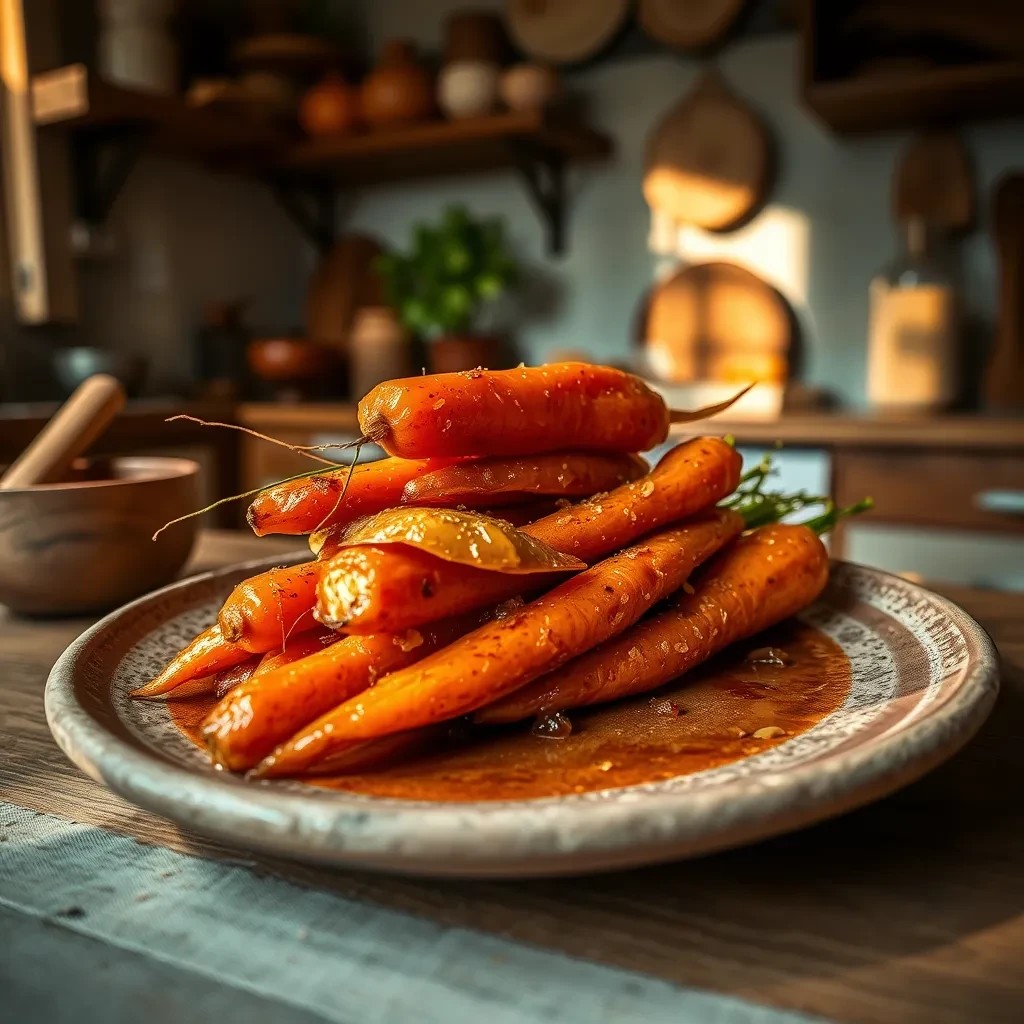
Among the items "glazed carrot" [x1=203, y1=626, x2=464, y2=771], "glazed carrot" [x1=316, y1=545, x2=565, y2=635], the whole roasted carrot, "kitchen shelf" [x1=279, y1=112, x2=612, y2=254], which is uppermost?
"kitchen shelf" [x1=279, y1=112, x2=612, y2=254]

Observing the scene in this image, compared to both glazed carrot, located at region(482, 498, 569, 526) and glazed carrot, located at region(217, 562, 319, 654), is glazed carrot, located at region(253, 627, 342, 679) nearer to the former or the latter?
glazed carrot, located at region(217, 562, 319, 654)

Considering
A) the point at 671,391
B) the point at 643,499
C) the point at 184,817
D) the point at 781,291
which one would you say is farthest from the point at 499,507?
the point at 781,291

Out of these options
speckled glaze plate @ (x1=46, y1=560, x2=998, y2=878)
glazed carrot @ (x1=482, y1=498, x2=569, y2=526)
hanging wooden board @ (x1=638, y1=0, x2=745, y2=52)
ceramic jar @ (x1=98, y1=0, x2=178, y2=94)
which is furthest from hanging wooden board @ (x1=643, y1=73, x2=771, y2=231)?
speckled glaze plate @ (x1=46, y1=560, x2=998, y2=878)

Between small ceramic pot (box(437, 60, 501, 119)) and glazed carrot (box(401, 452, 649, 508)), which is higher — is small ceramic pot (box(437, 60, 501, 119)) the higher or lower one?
the higher one

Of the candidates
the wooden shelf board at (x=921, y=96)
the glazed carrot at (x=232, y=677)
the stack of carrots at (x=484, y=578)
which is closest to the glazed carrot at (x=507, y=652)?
the stack of carrots at (x=484, y=578)

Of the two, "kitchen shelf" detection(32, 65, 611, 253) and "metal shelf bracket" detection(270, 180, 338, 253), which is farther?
"metal shelf bracket" detection(270, 180, 338, 253)

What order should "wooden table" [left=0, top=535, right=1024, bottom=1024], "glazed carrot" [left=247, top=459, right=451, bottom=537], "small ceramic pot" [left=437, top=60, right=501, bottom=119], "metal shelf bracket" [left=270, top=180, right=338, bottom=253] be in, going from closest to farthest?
"wooden table" [left=0, top=535, right=1024, bottom=1024], "glazed carrot" [left=247, top=459, right=451, bottom=537], "small ceramic pot" [left=437, top=60, right=501, bottom=119], "metal shelf bracket" [left=270, top=180, right=338, bottom=253]

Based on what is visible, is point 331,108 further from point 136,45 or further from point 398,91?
point 136,45
